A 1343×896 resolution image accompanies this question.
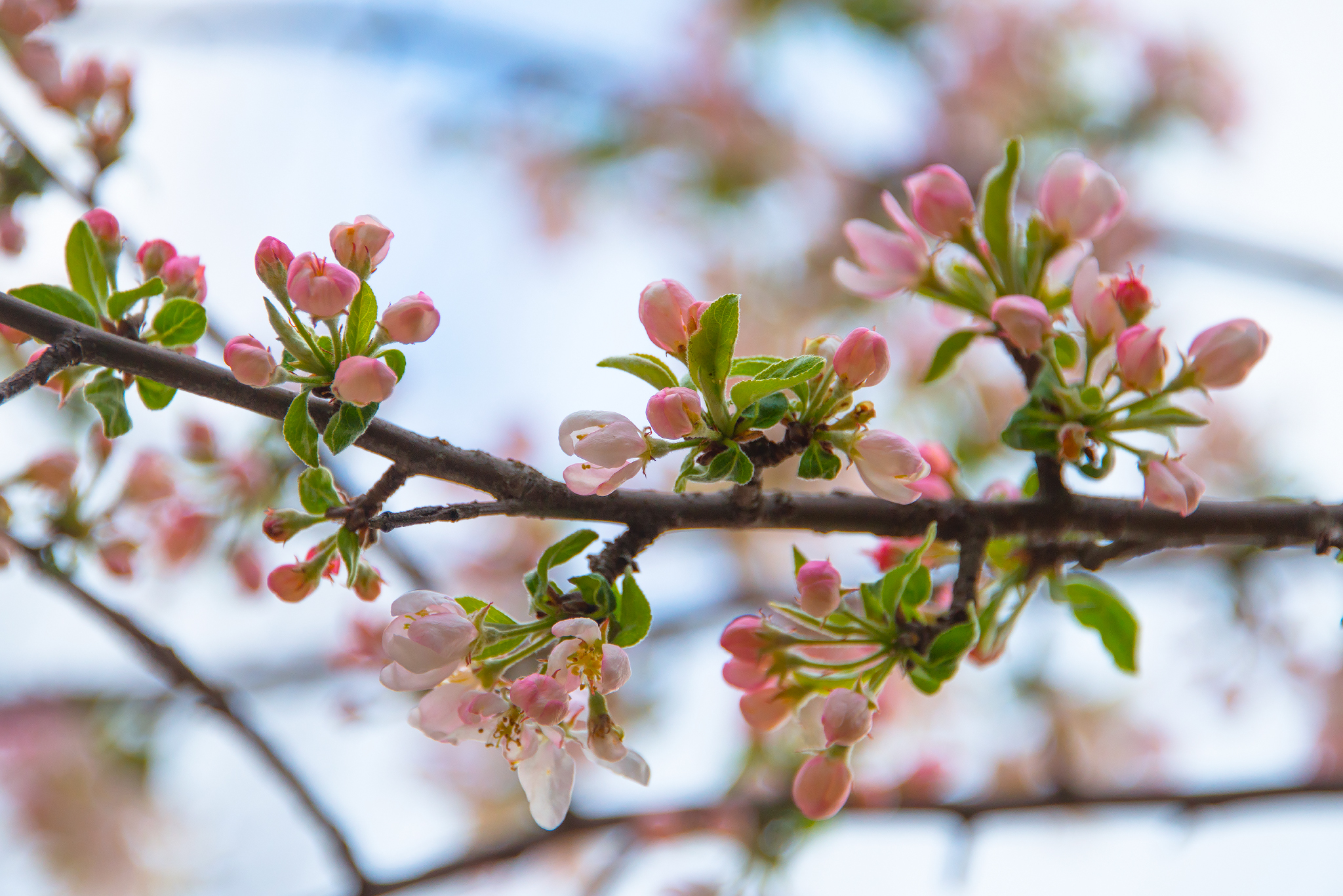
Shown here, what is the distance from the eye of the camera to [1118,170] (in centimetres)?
314

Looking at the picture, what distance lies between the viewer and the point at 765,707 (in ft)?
2.54

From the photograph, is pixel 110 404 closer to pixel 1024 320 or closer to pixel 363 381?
pixel 363 381

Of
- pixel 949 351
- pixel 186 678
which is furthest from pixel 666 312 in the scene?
pixel 186 678

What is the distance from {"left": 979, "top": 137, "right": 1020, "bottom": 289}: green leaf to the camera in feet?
2.74

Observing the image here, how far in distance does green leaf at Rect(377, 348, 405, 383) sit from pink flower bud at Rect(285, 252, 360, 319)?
→ 0.17 ft

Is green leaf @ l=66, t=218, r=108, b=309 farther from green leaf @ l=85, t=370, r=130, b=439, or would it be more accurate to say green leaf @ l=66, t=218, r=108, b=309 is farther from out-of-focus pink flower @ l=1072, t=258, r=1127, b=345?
out-of-focus pink flower @ l=1072, t=258, r=1127, b=345

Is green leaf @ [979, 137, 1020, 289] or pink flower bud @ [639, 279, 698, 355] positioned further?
green leaf @ [979, 137, 1020, 289]

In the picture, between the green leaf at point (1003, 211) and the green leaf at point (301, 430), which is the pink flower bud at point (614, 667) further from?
the green leaf at point (1003, 211)

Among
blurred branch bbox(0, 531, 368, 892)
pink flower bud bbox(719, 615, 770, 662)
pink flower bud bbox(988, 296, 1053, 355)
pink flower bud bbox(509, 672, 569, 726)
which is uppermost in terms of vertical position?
pink flower bud bbox(988, 296, 1053, 355)

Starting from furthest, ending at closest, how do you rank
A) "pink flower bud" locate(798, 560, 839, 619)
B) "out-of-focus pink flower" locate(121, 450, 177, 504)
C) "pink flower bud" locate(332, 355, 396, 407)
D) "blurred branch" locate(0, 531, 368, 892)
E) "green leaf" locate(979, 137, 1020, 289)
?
"out-of-focus pink flower" locate(121, 450, 177, 504) → "blurred branch" locate(0, 531, 368, 892) → "green leaf" locate(979, 137, 1020, 289) → "pink flower bud" locate(798, 560, 839, 619) → "pink flower bud" locate(332, 355, 396, 407)

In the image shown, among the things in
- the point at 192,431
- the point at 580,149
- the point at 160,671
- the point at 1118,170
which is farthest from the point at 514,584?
the point at 1118,170

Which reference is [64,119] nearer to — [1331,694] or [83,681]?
[83,681]

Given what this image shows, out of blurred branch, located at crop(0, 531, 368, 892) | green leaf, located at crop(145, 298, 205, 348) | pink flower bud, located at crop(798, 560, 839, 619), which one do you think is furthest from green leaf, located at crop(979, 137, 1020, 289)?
blurred branch, located at crop(0, 531, 368, 892)

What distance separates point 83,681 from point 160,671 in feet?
4.72
